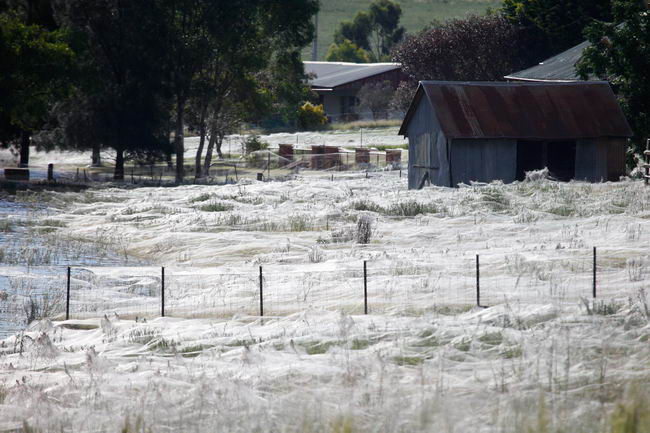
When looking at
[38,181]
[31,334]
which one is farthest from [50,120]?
[31,334]

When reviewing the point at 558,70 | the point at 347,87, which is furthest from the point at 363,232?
the point at 347,87

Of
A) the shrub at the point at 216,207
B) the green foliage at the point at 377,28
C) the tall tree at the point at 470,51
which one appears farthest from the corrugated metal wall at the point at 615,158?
the green foliage at the point at 377,28

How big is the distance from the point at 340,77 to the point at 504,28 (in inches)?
883

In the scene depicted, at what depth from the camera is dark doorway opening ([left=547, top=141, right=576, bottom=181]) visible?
3453cm

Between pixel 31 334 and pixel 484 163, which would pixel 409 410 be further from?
pixel 484 163

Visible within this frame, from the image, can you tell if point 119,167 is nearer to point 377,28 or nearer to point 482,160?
point 482,160

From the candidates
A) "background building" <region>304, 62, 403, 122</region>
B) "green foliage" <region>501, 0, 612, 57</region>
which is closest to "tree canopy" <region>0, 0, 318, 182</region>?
"green foliage" <region>501, 0, 612, 57</region>

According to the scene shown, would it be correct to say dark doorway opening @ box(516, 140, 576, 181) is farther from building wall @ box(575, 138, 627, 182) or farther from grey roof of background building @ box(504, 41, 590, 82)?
grey roof of background building @ box(504, 41, 590, 82)

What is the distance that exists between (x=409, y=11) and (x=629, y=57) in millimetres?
142540

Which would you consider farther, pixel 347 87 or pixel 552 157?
pixel 347 87

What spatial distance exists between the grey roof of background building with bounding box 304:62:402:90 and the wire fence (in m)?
60.0

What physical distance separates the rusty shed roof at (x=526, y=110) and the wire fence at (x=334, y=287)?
54.6ft

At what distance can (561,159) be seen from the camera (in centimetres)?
3481

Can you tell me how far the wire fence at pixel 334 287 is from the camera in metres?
14.0
